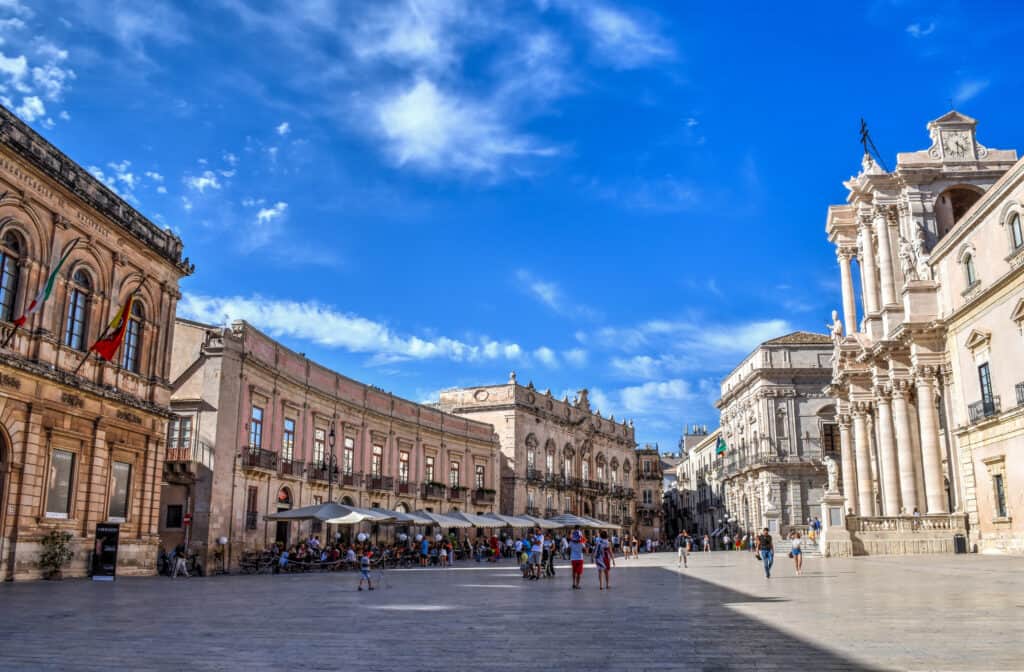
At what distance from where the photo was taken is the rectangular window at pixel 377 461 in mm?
40125

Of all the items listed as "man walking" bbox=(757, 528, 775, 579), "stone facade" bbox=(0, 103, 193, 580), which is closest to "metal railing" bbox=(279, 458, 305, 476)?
"stone facade" bbox=(0, 103, 193, 580)

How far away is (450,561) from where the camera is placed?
37.2 metres

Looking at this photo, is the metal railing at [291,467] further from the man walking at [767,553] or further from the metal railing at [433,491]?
the man walking at [767,553]

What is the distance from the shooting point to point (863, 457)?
116ft

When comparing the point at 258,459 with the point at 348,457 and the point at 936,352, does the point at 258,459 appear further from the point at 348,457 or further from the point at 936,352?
the point at 936,352

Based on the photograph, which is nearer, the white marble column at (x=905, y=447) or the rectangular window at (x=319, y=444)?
the white marble column at (x=905, y=447)

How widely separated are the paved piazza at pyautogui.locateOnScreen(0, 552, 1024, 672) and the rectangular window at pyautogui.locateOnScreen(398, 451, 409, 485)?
25677 millimetres

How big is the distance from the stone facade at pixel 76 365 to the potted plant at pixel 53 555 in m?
0.17

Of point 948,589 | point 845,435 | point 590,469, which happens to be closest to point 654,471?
point 590,469

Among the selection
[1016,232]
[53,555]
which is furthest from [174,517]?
[1016,232]

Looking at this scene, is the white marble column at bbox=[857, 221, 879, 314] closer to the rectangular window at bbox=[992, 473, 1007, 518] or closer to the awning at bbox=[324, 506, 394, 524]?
the rectangular window at bbox=[992, 473, 1007, 518]

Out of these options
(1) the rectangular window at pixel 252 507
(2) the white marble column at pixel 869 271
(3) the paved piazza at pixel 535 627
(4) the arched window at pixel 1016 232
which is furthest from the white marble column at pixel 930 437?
(1) the rectangular window at pixel 252 507

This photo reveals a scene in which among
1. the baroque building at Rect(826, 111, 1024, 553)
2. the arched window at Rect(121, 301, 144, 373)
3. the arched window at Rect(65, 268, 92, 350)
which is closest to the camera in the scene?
the arched window at Rect(65, 268, 92, 350)

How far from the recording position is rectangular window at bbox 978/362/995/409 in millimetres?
25562
